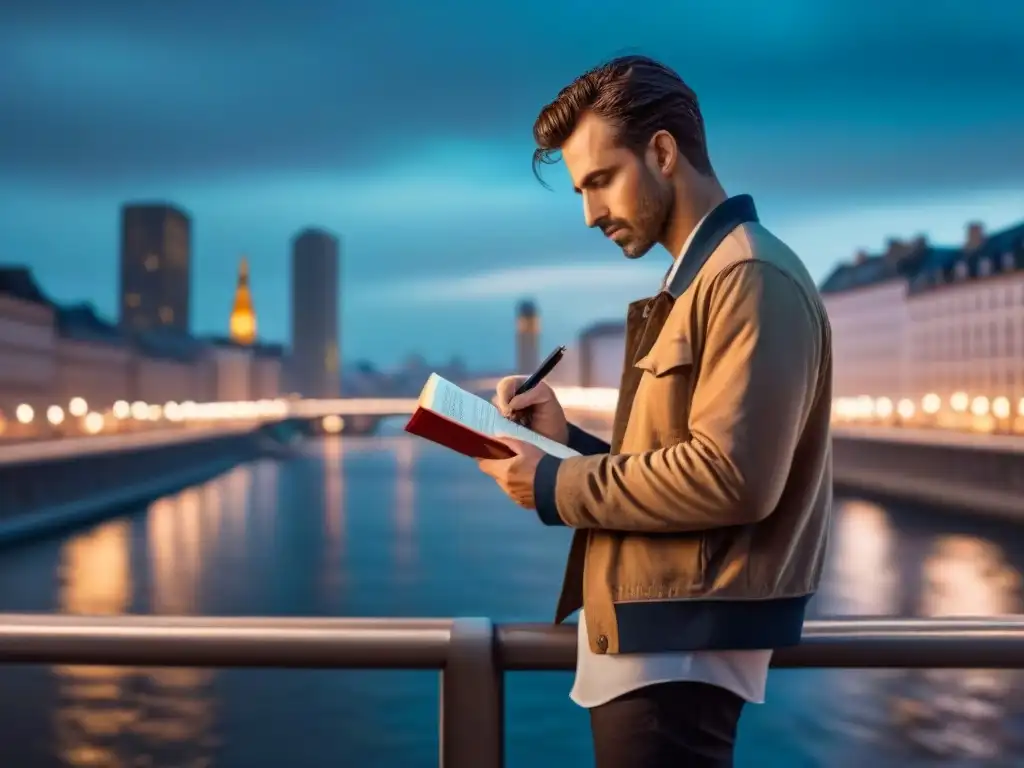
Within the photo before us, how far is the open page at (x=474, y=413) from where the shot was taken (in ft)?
3.97

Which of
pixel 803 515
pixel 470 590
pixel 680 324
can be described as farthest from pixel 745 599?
pixel 470 590

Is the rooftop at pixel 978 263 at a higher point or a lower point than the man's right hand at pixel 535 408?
higher

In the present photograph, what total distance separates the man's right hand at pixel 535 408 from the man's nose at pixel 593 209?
0.27 m

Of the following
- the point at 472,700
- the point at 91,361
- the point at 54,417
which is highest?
the point at 91,361

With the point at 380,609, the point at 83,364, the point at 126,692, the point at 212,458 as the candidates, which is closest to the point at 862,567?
the point at 380,609

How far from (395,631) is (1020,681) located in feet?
53.1

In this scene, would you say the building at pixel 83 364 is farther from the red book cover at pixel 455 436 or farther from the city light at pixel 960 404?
the red book cover at pixel 455 436

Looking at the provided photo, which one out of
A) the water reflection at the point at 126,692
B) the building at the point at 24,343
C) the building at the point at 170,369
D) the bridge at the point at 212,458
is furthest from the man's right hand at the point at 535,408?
the building at the point at 170,369

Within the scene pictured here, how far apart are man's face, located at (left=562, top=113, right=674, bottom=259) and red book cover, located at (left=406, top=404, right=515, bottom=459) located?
24 centimetres

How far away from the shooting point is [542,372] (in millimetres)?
1403

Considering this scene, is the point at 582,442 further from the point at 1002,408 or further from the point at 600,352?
the point at 600,352

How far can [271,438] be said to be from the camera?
71375 millimetres

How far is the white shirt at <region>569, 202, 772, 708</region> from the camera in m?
1.17

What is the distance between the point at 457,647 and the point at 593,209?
48 cm
